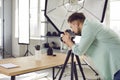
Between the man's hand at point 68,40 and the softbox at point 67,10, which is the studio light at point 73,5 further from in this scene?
the man's hand at point 68,40

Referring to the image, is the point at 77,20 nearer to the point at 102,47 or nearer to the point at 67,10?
the point at 102,47

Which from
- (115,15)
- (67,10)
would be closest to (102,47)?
(67,10)

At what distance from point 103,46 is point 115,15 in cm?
285

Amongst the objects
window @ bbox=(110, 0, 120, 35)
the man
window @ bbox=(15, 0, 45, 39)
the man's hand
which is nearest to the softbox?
the man's hand

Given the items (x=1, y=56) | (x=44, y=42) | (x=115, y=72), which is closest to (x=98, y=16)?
(x=115, y=72)

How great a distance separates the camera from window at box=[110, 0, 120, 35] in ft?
14.1

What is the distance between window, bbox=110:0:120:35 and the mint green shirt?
2711 millimetres

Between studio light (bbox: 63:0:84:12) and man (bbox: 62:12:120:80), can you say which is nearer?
man (bbox: 62:12:120:80)

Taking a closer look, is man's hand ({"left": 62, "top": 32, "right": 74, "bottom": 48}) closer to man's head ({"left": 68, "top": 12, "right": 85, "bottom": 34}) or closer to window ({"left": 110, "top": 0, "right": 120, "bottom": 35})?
man's head ({"left": 68, "top": 12, "right": 85, "bottom": 34})

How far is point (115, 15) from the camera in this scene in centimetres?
433

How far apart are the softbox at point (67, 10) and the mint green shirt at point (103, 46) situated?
2.80 feet

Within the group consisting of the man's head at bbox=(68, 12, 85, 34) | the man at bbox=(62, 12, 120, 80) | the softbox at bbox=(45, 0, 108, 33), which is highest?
the softbox at bbox=(45, 0, 108, 33)

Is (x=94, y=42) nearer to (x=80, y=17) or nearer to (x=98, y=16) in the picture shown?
(x=80, y=17)

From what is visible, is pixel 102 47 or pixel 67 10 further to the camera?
pixel 67 10
